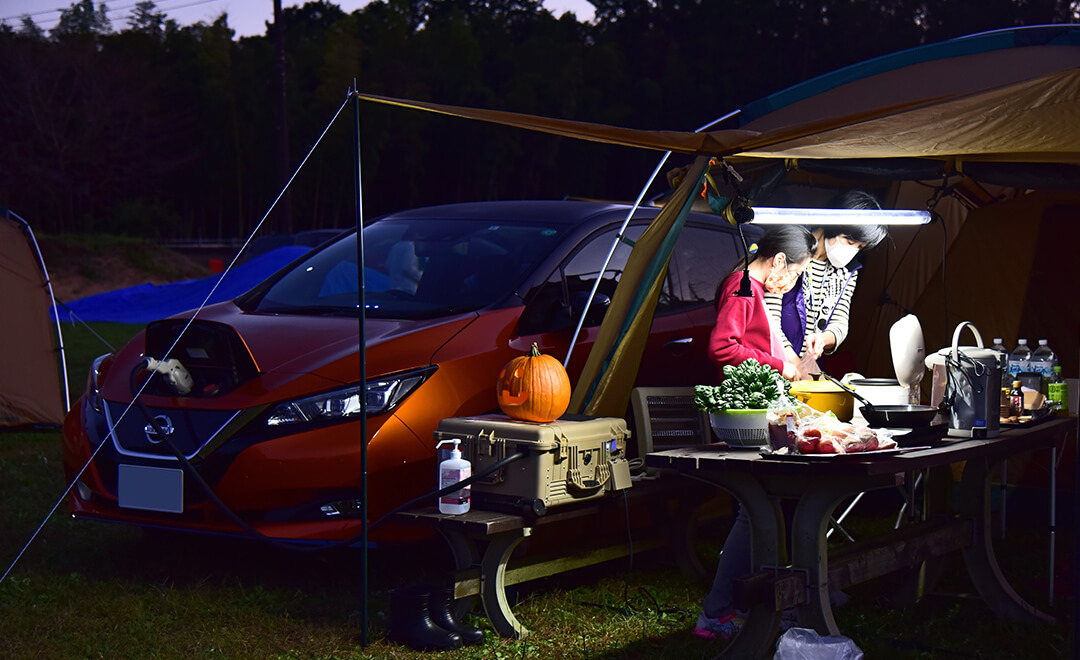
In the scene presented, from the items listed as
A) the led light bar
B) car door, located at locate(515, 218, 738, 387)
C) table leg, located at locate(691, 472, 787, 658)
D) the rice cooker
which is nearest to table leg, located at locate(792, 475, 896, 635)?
table leg, located at locate(691, 472, 787, 658)

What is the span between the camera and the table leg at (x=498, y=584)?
4.25 meters

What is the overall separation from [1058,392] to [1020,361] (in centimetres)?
21

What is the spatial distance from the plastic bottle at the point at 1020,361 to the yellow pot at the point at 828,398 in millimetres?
1096

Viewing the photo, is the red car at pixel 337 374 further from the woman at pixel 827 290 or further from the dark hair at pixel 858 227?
the dark hair at pixel 858 227

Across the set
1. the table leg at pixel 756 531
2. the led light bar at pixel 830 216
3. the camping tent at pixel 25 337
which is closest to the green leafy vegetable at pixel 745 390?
the table leg at pixel 756 531

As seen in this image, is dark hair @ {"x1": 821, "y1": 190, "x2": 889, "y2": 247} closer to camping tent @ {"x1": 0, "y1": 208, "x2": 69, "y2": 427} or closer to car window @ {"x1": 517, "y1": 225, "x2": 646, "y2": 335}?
car window @ {"x1": 517, "y1": 225, "x2": 646, "y2": 335}

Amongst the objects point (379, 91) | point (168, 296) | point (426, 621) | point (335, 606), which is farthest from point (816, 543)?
point (379, 91)

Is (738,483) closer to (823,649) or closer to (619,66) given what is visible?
(823,649)

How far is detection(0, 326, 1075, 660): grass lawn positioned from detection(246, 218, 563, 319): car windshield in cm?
115

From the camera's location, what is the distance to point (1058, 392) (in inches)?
204

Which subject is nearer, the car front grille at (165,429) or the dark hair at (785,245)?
the car front grille at (165,429)

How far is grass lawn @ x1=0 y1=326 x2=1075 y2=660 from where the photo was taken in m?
4.25

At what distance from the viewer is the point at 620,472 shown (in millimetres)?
4613

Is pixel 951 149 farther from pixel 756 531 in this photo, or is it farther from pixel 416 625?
pixel 416 625
